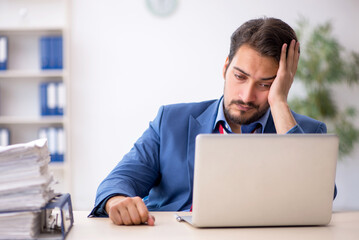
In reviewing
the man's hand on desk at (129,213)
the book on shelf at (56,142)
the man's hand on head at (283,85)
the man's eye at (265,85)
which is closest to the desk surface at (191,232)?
the man's hand on desk at (129,213)

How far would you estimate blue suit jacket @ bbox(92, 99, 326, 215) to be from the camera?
5.80 feet

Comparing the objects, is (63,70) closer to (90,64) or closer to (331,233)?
(90,64)

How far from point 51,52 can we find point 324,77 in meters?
2.61

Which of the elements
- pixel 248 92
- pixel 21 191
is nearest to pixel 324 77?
pixel 248 92

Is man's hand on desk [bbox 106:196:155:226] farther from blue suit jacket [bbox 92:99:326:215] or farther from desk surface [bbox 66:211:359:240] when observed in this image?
blue suit jacket [bbox 92:99:326:215]

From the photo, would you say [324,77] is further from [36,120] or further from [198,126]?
[198,126]

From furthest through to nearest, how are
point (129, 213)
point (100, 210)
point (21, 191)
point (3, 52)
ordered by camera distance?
1. point (3, 52)
2. point (100, 210)
3. point (129, 213)
4. point (21, 191)

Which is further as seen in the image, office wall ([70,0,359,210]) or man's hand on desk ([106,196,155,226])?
office wall ([70,0,359,210])

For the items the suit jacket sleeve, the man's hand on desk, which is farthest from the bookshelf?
the man's hand on desk

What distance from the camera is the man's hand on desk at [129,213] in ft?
4.20

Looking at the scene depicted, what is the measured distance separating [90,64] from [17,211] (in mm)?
3767

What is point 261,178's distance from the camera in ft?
3.87

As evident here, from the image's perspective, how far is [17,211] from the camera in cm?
109

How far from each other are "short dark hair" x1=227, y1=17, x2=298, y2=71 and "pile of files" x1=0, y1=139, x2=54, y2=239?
40.5 inches
